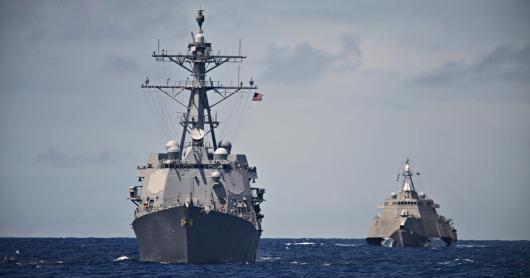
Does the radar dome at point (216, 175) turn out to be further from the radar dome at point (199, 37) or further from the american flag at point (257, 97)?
the radar dome at point (199, 37)

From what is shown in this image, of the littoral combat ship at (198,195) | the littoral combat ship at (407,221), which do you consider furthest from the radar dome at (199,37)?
the littoral combat ship at (407,221)

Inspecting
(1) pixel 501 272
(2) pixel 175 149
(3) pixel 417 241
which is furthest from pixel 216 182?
(3) pixel 417 241

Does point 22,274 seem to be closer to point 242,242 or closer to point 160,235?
point 160,235

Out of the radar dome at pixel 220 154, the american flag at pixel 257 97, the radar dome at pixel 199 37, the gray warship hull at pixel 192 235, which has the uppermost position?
the radar dome at pixel 199 37

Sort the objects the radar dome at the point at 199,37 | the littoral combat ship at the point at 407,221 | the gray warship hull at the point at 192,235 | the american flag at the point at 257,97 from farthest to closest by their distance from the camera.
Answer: the littoral combat ship at the point at 407,221, the american flag at the point at 257,97, the radar dome at the point at 199,37, the gray warship hull at the point at 192,235

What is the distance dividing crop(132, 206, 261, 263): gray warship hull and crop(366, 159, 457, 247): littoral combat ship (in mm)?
60258

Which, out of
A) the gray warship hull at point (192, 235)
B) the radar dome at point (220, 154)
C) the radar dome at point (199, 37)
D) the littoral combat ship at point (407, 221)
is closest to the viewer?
the gray warship hull at point (192, 235)

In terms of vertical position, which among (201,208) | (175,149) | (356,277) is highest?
(175,149)

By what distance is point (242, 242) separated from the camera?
206 ft

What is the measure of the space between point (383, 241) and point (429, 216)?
621 centimetres

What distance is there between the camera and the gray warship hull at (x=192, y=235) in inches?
2325

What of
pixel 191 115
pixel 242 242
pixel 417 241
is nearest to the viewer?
pixel 242 242

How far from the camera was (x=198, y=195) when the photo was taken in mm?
63125

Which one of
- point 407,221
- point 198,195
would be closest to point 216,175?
point 198,195
